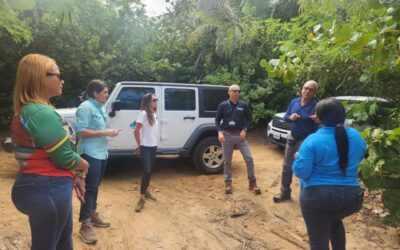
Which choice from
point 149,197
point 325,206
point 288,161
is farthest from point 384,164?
point 149,197

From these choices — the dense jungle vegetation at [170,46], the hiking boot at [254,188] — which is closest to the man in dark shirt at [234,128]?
the hiking boot at [254,188]

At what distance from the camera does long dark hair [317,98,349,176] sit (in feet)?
9.07

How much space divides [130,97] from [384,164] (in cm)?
490

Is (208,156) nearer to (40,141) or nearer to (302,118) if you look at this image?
(302,118)

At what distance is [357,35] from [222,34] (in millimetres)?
10862

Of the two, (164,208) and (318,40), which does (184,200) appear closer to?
(164,208)

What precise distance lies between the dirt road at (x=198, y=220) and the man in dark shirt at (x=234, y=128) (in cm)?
49

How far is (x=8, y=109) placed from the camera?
417 inches

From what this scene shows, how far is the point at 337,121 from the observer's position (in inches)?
111

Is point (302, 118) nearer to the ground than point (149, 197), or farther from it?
farther from it

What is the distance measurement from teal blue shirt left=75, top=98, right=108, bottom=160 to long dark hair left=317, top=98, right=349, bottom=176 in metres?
2.38

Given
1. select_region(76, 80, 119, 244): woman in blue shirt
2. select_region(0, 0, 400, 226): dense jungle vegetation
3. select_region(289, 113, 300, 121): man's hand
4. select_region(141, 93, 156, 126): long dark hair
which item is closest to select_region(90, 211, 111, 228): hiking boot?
select_region(76, 80, 119, 244): woman in blue shirt

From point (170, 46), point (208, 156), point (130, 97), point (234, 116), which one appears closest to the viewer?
point (234, 116)

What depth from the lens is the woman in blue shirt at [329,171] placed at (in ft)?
9.09
